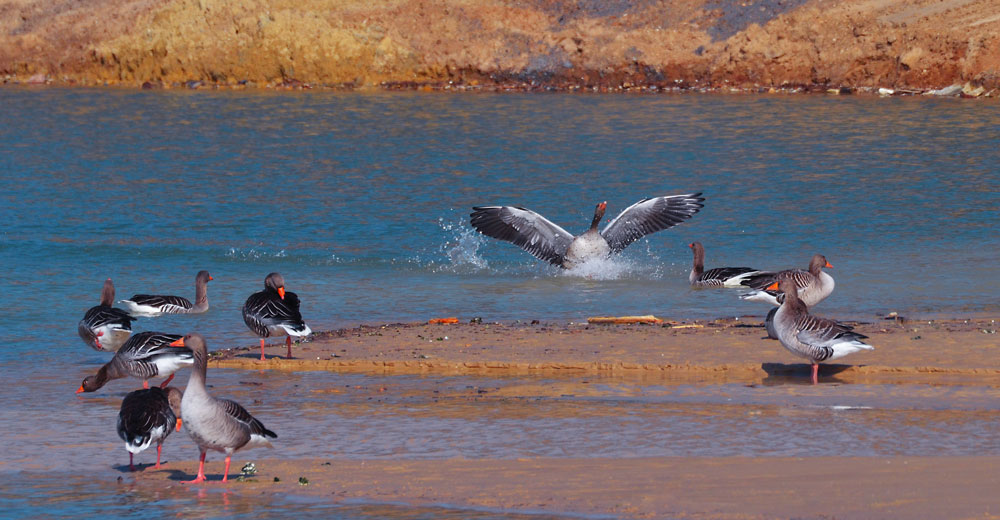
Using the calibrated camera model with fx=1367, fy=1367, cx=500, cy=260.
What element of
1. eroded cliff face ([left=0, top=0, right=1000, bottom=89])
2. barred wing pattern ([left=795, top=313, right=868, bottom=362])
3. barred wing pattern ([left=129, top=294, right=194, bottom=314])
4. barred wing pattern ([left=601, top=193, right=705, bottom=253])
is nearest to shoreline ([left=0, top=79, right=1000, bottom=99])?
eroded cliff face ([left=0, top=0, right=1000, bottom=89])

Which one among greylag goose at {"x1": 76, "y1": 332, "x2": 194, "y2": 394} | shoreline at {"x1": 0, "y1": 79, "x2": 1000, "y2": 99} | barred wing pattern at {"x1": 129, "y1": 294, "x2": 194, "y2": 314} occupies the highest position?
shoreline at {"x1": 0, "y1": 79, "x2": 1000, "y2": 99}

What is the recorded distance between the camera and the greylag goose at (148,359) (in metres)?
12.4

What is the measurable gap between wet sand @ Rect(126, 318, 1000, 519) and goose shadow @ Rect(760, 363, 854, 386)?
1.1 inches

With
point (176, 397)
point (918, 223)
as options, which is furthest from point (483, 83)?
point (176, 397)

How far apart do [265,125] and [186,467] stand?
3599cm

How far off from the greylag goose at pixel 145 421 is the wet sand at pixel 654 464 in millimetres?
284

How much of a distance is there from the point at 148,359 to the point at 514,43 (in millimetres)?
44876

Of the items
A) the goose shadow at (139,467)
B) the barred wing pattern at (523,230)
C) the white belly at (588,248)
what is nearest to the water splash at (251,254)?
the barred wing pattern at (523,230)

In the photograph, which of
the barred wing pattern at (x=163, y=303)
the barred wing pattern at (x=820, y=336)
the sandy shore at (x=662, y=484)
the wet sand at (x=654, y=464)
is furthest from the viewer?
the barred wing pattern at (x=163, y=303)

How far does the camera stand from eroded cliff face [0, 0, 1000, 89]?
50531 mm

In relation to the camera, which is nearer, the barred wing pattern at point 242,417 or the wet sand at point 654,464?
the wet sand at point 654,464

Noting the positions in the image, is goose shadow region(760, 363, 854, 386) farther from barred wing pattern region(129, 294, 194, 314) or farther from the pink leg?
barred wing pattern region(129, 294, 194, 314)

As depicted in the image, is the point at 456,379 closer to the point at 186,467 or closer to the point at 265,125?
the point at 186,467

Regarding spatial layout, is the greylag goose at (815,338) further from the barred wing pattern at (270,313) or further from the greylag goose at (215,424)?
the greylag goose at (215,424)
